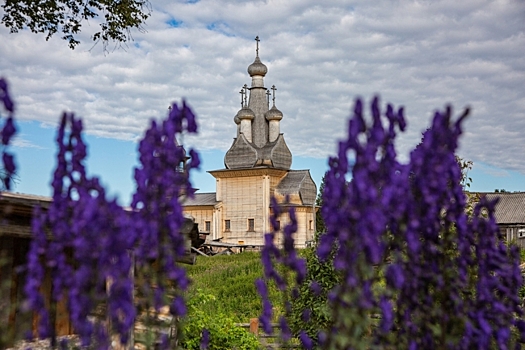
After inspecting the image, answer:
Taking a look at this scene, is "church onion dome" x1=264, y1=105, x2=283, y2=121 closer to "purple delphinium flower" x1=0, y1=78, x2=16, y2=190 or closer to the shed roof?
the shed roof

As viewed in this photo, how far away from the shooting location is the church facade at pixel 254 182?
38688 mm

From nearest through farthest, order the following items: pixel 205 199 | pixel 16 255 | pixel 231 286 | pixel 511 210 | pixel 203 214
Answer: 1. pixel 16 255
2. pixel 231 286
3. pixel 511 210
4. pixel 203 214
5. pixel 205 199

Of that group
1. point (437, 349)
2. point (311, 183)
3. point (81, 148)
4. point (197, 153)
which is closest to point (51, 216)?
point (81, 148)

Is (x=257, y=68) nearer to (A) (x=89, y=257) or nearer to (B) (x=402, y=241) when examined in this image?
(B) (x=402, y=241)

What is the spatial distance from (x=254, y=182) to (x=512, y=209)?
1631 cm

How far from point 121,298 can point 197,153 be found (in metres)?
0.94

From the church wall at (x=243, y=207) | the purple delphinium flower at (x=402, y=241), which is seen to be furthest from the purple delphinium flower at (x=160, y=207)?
the church wall at (x=243, y=207)

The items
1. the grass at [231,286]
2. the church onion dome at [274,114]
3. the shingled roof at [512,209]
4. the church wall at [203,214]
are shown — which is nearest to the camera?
the grass at [231,286]

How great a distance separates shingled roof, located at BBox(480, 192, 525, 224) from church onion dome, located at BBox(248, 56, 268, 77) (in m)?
17.8

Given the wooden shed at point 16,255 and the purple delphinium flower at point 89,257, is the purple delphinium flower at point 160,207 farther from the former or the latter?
the wooden shed at point 16,255

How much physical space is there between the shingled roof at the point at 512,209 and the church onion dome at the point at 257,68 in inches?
700

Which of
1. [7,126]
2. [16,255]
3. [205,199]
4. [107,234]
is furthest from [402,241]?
[205,199]

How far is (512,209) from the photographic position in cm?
3591

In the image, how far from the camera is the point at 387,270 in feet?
8.89
